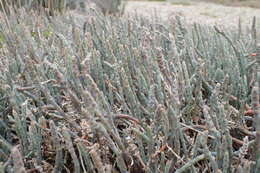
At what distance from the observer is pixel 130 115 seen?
841 mm

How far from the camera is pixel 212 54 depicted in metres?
1.22

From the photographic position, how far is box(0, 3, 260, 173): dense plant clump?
0.65m

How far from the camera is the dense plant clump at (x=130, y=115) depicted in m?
0.65

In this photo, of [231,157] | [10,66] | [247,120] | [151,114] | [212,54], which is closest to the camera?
[231,157]

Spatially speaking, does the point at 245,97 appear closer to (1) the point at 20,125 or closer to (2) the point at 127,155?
(2) the point at 127,155

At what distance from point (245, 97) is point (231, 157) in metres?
0.31

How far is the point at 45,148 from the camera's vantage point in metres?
0.81

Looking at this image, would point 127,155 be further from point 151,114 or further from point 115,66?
point 115,66

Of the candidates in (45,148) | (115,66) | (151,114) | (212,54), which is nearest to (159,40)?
(212,54)

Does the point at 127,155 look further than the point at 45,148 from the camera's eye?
No

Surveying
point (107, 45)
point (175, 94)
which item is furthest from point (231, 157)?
point (107, 45)

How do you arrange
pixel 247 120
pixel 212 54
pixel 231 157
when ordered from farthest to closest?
pixel 212 54, pixel 247 120, pixel 231 157

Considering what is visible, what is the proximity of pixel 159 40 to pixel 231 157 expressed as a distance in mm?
664

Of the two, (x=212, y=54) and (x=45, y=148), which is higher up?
(x=212, y=54)
